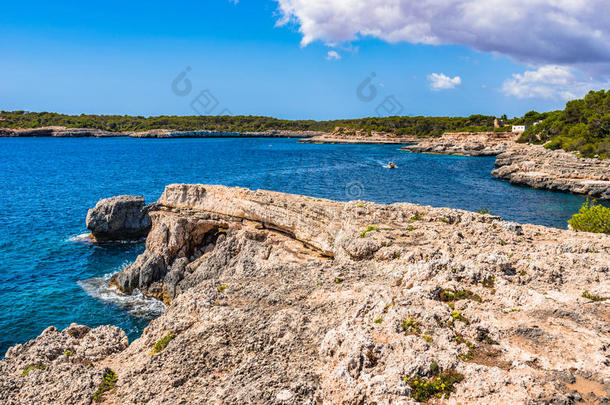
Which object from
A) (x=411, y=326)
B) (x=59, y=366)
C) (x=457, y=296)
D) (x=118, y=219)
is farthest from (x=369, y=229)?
(x=118, y=219)

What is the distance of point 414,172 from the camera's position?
9444 centimetres

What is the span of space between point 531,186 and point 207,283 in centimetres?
7461

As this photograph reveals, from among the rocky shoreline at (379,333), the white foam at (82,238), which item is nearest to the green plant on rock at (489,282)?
the rocky shoreline at (379,333)

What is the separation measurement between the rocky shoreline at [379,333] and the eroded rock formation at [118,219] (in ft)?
83.2

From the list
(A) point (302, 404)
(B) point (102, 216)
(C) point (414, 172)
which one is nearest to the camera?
(A) point (302, 404)

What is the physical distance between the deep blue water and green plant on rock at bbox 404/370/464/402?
20038 mm

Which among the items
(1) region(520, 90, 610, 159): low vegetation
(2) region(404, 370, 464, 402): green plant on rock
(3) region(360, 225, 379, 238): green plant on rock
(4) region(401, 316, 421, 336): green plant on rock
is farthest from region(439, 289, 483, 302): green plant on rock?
(1) region(520, 90, 610, 159): low vegetation

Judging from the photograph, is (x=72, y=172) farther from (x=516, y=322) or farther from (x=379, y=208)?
(x=516, y=322)

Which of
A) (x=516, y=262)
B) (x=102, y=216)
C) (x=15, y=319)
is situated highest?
(x=516, y=262)

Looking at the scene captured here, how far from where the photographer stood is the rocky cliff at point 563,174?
66125 mm

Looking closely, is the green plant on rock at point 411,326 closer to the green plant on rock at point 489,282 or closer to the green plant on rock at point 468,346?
the green plant on rock at point 468,346

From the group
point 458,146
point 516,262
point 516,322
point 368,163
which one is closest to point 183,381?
point 516,322

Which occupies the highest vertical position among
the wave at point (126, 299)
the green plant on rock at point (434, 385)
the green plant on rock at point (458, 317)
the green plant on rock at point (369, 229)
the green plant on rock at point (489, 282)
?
the green plant on rock at point (369, 229)

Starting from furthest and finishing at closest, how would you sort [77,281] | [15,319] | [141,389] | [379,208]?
[77,281] < [15,319] < [379,208] < [141,389]
